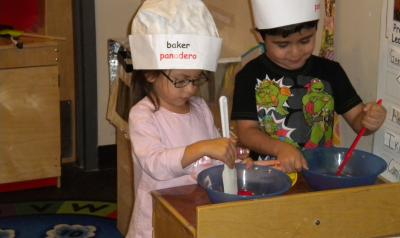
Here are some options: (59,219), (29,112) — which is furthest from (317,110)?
(29,112)

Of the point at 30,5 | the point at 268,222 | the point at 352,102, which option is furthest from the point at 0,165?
the point at 268,222

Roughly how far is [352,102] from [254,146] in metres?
0.25

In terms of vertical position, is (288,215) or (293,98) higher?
(293,98)

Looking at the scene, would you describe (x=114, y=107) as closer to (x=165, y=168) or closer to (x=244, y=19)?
(x=244, y=19)

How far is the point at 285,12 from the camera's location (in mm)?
1526

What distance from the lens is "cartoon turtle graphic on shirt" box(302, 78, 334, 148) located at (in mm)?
1616

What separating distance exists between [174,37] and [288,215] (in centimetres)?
45

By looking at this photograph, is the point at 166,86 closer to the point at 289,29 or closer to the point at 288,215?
the point at 289,29

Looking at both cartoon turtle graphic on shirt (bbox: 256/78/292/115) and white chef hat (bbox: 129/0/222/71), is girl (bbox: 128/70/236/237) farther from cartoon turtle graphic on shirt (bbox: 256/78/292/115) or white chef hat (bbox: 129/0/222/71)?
cartoon turtle graphic on shirt (bbox: 256/78/292/115)

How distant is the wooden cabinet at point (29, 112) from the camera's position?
110 inches

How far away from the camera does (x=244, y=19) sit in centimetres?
217

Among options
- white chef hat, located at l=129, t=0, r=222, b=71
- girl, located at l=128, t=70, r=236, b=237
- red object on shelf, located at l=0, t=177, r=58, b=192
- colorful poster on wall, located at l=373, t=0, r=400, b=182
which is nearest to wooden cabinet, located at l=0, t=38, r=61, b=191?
red object on shelf, located at l=0, t=177, r=58, b=192

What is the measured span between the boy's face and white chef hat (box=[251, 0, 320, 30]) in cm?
3

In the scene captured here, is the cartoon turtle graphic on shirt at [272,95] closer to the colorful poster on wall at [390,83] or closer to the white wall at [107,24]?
the colorful poster on wall at [390,83]
